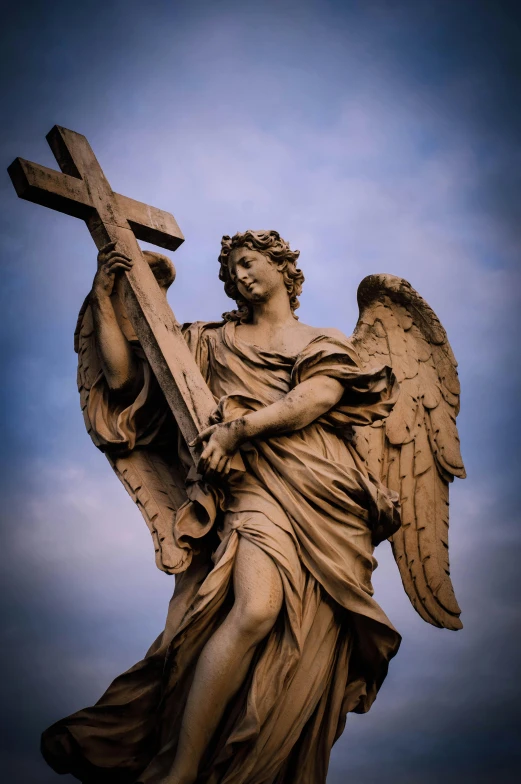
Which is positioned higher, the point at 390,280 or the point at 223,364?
the point at 390,280

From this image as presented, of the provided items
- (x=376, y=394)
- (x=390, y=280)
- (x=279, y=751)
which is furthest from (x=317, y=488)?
(x=390, y=280)

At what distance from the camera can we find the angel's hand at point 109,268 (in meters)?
7.30

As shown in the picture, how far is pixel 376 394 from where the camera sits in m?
7.15

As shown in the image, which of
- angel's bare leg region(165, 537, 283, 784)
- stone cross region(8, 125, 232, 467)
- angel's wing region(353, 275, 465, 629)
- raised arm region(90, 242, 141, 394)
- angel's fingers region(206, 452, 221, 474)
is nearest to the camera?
angel's bare leg region(165, 537, 283, 784)

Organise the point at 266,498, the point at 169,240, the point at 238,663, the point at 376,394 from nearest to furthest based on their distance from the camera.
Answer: the point at 238,663
the point at 266,498
the point at 376,394
the point at 169,240

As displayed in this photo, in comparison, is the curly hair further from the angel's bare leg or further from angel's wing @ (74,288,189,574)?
the angel's bare leg

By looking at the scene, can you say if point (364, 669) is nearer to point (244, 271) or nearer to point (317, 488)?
point (317, 488)

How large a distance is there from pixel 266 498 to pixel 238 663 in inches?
37.8

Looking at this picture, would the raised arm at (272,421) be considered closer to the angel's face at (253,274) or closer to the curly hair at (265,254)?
the angel's face at (253,274)

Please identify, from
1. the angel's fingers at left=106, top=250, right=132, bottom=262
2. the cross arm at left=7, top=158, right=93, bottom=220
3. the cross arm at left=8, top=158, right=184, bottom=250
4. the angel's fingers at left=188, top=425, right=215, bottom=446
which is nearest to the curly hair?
the cross arm at left=8, top=158, right=184, bottom=250

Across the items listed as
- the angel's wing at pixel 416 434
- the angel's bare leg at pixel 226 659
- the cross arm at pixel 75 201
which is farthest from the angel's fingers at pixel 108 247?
the angel's bare leg at pixel 226 659

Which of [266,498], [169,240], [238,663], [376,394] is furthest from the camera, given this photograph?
[169,240]

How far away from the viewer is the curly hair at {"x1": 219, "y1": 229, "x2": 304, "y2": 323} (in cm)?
758

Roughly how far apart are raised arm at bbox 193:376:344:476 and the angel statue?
1 centimetres
